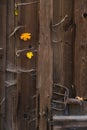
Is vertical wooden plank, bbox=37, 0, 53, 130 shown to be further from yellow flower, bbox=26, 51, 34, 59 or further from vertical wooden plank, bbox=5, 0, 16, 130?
vertical wooden plank, bbox=5, 0, 16, 130

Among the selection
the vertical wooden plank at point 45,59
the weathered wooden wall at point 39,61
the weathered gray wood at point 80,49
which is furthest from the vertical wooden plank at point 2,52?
the weathered gray wood at point 80,49

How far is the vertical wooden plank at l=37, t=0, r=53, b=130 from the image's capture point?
257cm

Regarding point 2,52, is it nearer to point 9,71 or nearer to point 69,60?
point 9,71

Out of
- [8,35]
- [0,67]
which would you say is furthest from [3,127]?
[8,35]

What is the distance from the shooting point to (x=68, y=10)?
8.66 feet

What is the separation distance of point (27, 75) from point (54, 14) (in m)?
0.63

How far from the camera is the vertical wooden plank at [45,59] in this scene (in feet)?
8.45

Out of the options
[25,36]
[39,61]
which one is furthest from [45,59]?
[25,36]

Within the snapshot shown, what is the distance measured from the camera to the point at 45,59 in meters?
2.59

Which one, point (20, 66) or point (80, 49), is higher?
point (80, 49)

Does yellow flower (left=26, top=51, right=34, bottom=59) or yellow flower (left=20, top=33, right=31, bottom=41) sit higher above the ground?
yellow flower (left=20, top=33, right=31, bottom=41)

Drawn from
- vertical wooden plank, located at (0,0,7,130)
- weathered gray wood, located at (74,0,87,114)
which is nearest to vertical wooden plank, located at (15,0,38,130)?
vertical wooden plank, located at (0,0,7,130)

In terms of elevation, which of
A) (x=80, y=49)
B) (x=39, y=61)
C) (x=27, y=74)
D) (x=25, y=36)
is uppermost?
(x=25, y=36)

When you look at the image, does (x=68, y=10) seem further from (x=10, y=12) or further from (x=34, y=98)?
(x=34, y=98)
